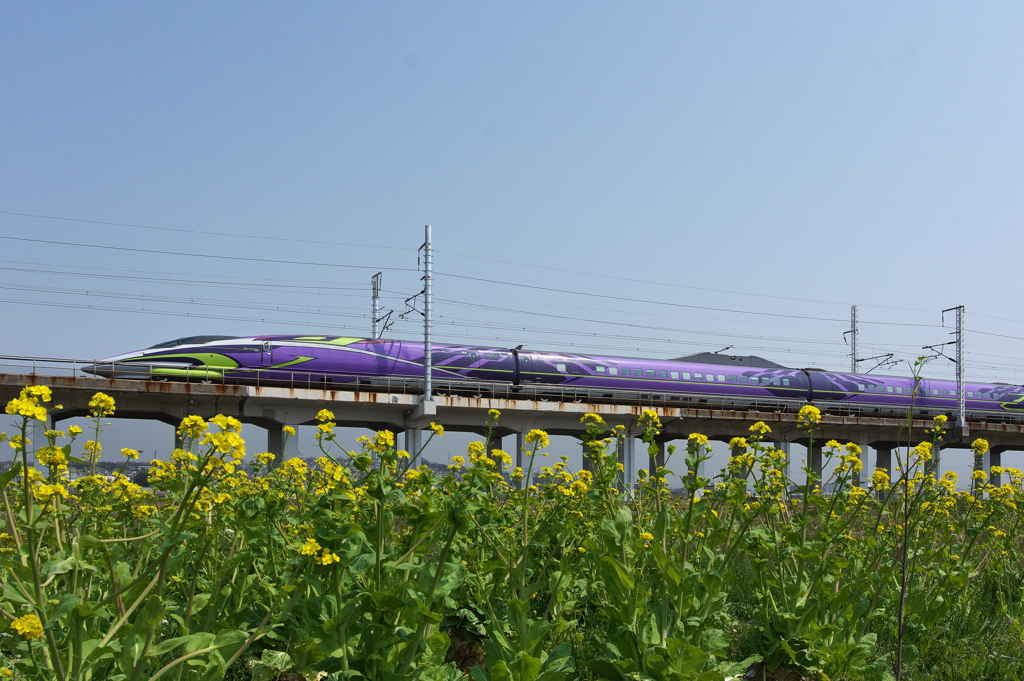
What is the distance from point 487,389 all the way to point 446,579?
30466 millimetres

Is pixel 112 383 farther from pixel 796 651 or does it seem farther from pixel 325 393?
pixel 796 651

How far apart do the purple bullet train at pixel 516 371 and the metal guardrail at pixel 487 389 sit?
77mm

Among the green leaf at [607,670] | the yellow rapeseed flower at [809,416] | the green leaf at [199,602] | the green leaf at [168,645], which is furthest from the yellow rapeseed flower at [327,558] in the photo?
the yellow rapeseed flower at [809,416]

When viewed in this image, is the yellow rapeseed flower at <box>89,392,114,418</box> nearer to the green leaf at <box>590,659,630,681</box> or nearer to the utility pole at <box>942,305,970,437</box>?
the green leaf at <box>590,659,630,681</box>

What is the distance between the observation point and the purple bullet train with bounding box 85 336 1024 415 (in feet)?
97.6

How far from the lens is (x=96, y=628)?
353 centimetres

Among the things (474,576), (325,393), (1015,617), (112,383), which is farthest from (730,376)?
(474,576)

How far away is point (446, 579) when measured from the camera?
3.69 meters

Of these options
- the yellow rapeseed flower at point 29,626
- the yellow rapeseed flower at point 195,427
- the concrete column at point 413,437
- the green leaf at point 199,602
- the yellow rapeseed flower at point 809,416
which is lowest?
the concrete column at point 413,437

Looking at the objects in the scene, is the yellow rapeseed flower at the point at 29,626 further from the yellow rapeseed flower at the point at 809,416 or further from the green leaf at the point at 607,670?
the yellow rapeseed flower at the point at 809,416

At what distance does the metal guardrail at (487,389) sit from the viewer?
2895cm

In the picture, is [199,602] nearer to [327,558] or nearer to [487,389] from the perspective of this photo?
[327,558]

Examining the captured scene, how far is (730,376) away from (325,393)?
77.1 feet

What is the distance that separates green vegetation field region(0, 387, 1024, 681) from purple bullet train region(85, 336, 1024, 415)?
25.5 metres
